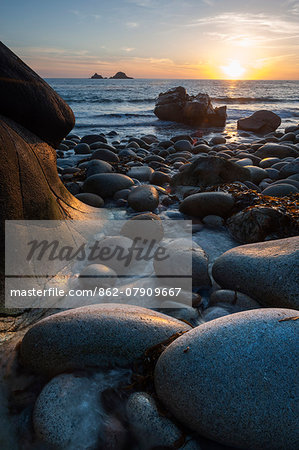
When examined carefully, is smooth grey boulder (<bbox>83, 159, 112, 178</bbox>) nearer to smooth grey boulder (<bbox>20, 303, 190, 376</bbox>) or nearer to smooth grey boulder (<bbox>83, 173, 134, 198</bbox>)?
smooth grey boulder (<bbox>83, 173, 134, 198</bbox>)

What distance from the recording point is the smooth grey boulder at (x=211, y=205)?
14.8ft

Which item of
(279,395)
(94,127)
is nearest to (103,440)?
(279,395)

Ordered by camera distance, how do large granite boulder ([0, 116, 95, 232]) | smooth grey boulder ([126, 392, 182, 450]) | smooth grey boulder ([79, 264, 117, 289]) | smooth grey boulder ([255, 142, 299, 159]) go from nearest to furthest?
→ smooth grey boulder ([126, 392, 182, 450]) → large granite boulder ([0, 116, 95, 232]) → smooth grey boulder ([79, 264, 117, 289]) → smooth grey boulder ([255, 142, 299, 159])

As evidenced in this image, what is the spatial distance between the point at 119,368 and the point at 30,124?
2.71 m

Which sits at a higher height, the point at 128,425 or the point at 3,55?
the point at 3,55

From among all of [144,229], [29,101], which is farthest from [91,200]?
[29,101]

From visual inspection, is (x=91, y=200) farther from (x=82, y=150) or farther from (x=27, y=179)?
(x=82, y=150)

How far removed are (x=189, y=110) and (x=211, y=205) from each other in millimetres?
16113

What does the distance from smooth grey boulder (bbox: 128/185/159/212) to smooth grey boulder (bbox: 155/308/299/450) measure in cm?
337

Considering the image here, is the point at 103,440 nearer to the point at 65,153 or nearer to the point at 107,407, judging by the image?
the point at 107,407

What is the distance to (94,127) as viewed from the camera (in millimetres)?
16781

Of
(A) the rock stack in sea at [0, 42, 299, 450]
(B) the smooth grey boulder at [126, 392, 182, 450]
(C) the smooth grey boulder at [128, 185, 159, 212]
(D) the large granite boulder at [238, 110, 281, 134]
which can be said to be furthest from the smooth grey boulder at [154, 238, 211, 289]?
(D) the large granite boulder at [238, 110, 281, 134]

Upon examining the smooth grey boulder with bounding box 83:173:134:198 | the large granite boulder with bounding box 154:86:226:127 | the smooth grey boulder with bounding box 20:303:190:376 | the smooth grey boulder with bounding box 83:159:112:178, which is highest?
the large granite boulder with bounding box 154:86:226:127

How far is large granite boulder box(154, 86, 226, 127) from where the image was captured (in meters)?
18.7
